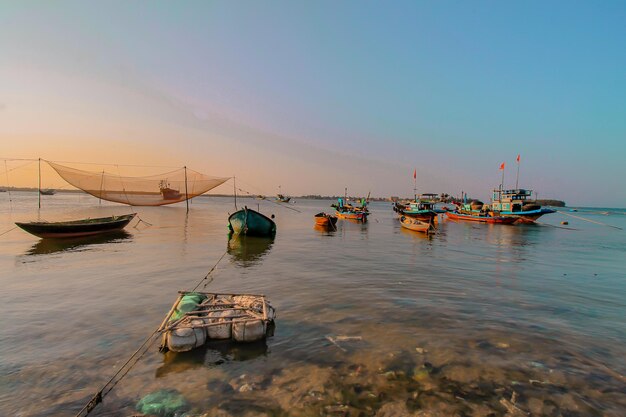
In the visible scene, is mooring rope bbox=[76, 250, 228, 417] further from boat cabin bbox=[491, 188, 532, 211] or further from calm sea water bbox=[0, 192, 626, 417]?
boat cabin bbox=[491, 188, 532, 211]

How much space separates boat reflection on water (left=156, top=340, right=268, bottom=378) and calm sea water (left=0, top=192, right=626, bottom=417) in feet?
0.13

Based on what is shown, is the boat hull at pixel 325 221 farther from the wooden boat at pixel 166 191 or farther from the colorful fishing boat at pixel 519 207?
the wooden boat at pixel 166 191

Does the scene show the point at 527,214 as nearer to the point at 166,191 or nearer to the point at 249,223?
the point at 249,223

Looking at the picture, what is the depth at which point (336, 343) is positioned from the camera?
7.96 m

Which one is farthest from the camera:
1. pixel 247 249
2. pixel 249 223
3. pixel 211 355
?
pixel 249 223

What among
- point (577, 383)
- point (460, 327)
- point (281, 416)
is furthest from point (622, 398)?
point (281, 416)

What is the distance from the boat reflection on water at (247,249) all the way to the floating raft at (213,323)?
9.35 meters

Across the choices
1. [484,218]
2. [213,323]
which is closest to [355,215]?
[484,218]

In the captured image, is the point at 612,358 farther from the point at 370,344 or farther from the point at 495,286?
the point at 495,286

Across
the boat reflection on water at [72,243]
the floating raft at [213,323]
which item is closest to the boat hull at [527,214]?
the boat reflection on water at [72,243]

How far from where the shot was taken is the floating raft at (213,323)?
7.12 meters

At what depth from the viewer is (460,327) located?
9234 mm

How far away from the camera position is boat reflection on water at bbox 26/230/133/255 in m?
21.0

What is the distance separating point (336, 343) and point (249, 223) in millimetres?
23746
